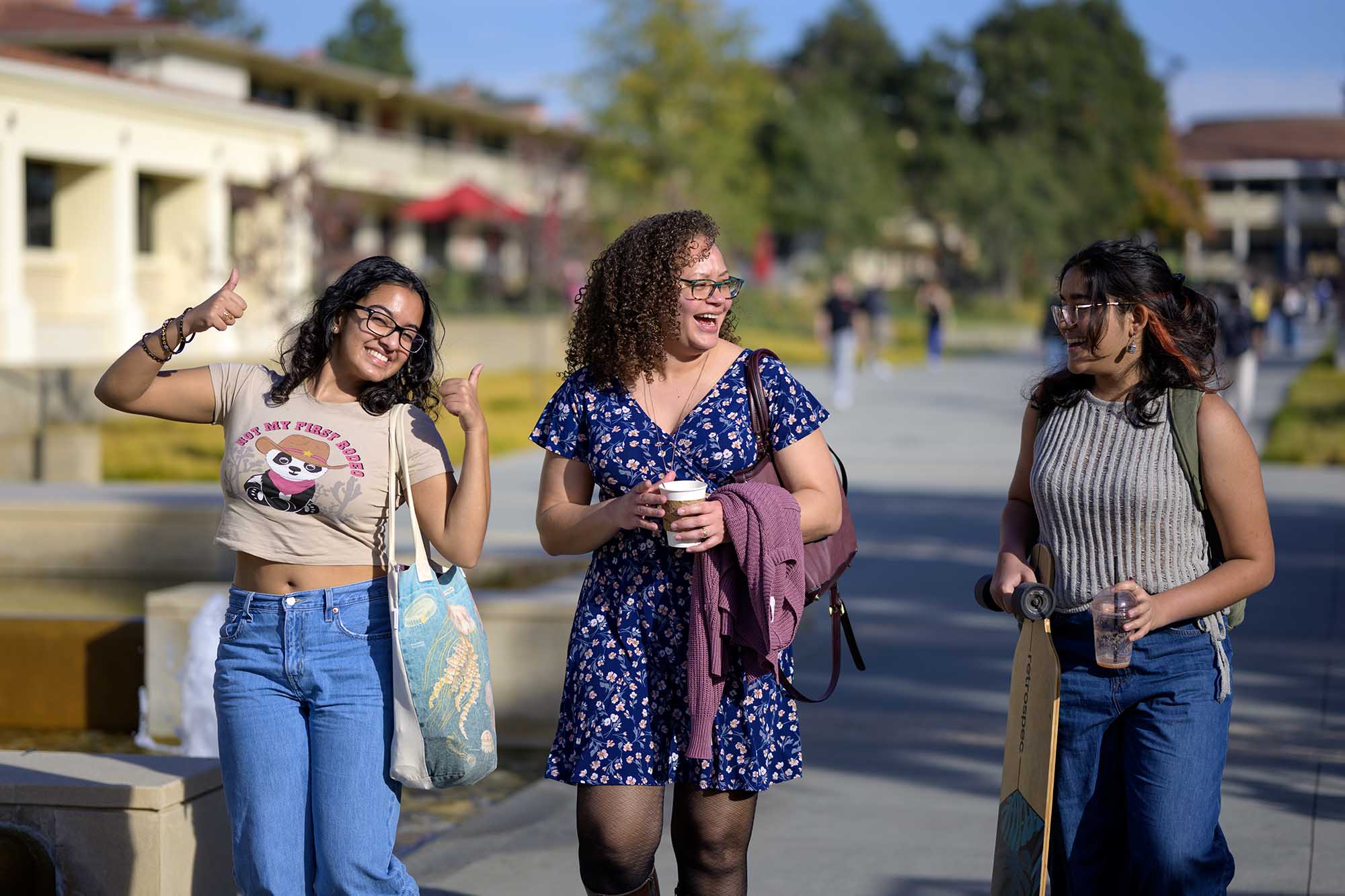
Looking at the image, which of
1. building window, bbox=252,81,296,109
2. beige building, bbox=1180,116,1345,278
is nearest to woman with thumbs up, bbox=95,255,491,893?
building window, bbox=252,81,296,109

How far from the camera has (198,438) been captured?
17.8 meters

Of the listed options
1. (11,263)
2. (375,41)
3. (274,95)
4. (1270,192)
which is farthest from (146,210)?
(1270,192)

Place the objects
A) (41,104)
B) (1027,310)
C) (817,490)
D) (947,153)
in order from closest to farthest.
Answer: (817,490) → (41,104) → (947,153) → (1027,310)

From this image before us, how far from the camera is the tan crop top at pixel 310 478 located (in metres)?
3.52

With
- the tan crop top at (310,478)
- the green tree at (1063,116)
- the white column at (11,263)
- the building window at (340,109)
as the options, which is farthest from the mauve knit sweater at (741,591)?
the green tree at (1063,116)

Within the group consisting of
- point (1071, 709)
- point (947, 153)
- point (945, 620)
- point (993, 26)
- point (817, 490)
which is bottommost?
point (945, 620)

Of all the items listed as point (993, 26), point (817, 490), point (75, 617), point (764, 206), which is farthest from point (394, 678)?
point (993, 26)

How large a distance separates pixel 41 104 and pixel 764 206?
3587cm

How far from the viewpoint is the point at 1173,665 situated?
3320mm

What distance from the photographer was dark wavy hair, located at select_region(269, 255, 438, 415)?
3646 mm

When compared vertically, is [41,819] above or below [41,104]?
→ below

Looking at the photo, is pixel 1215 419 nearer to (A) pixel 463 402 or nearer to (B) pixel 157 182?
(A) pixel 463 402

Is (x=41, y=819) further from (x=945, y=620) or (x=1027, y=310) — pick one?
(x=1027, y=310)

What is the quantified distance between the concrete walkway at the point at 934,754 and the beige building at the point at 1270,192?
9777cm
